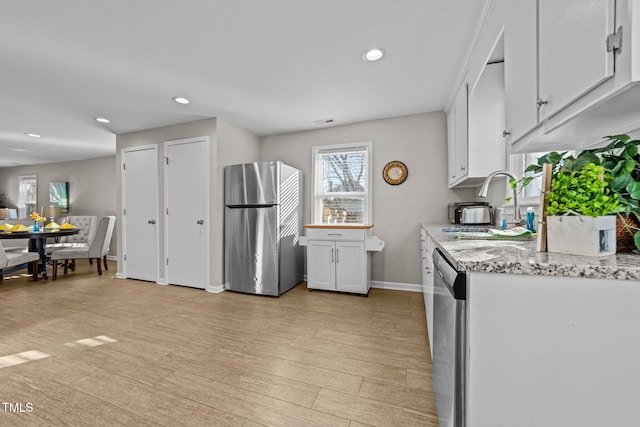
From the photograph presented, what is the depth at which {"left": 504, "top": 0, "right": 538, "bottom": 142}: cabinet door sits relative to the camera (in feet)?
3.66

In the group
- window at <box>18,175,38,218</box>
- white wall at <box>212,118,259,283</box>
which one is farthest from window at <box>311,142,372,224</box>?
window at <box>18,175,38,218</box>

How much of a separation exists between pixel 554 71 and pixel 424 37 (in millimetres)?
1305

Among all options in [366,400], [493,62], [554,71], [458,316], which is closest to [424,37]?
[493,62]

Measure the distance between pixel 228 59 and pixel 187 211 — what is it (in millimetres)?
2242

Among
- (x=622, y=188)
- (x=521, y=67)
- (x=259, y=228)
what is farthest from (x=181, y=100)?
(x=622, y=188)

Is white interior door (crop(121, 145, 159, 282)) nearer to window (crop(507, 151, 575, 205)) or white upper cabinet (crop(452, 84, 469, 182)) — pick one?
white upper cabinet (crop(452, 84, 469, 182))

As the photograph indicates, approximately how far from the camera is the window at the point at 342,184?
383 centimetres

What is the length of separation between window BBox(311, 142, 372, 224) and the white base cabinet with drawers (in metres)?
0.55

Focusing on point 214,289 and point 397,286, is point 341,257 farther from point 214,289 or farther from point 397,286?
point 214,289

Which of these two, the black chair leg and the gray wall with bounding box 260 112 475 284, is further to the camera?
the black chair leg

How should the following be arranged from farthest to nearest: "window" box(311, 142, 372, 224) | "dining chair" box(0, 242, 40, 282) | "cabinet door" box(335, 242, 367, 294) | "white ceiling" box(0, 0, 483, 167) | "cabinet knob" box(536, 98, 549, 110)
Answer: "window" box(311, 142, 372, 224) < "dining chair" box(0, 242, 40, 282) < "cabinet door" box(335, 242, 367, 294) < "white ceiling" box(0, 0, 483, 167) < "cabinet knob" box(536, 98, 549, 110)

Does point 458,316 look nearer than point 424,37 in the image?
Yes

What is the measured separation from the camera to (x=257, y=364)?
6.05ft

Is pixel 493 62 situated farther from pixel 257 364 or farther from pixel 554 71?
pixel 257 364
